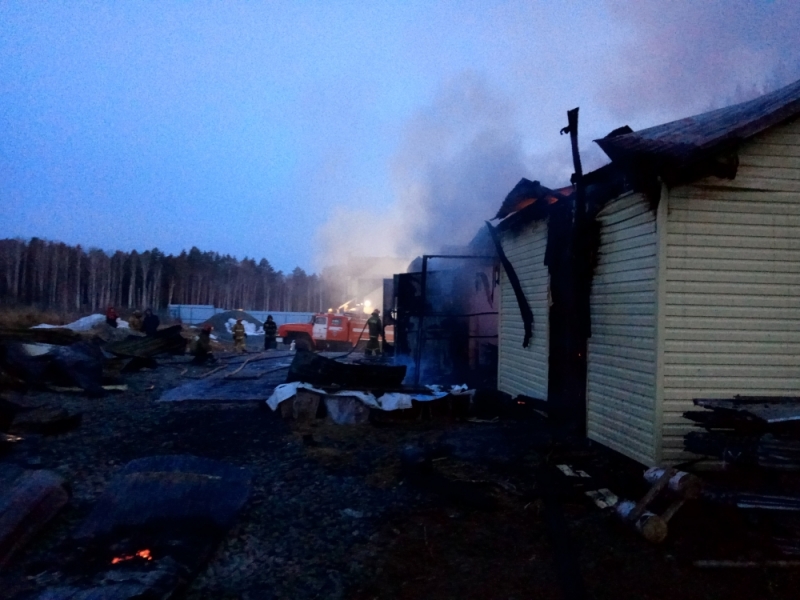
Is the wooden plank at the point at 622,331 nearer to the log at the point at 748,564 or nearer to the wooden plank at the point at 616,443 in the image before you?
the wooden plank at the point at 616,443

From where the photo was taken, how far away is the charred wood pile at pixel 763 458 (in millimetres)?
4453

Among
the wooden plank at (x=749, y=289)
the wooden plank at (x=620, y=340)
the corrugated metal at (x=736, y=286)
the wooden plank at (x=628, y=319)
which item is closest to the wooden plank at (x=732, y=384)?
the corrugated metal at (x=736, y=286)

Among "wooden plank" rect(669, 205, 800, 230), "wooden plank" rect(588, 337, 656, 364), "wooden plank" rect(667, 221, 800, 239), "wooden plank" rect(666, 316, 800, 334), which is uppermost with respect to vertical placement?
"wooden plank" rect(669, 205, 800, 230)

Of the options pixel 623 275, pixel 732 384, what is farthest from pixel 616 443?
pixel 623 275

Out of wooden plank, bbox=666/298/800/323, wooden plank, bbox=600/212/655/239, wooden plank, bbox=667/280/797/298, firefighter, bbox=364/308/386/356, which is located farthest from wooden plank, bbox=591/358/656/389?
firefighter, bbox=364/308/386/356

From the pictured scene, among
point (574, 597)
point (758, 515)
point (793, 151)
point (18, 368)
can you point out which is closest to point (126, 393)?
point (18, 368)

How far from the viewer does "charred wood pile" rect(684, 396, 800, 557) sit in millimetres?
4453

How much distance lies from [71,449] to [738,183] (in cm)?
900

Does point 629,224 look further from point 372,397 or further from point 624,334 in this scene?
point 372,397

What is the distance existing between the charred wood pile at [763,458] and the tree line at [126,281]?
47.7m

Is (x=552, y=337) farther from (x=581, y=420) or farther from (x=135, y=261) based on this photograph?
(x=135, y=261)

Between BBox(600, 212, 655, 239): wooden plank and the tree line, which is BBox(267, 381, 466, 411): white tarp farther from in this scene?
the tree line

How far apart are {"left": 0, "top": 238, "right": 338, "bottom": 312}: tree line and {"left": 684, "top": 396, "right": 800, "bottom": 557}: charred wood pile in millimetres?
47694

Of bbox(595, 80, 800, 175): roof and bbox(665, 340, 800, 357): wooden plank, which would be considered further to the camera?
bbox(665, 340, 800, 357): wooden plank
